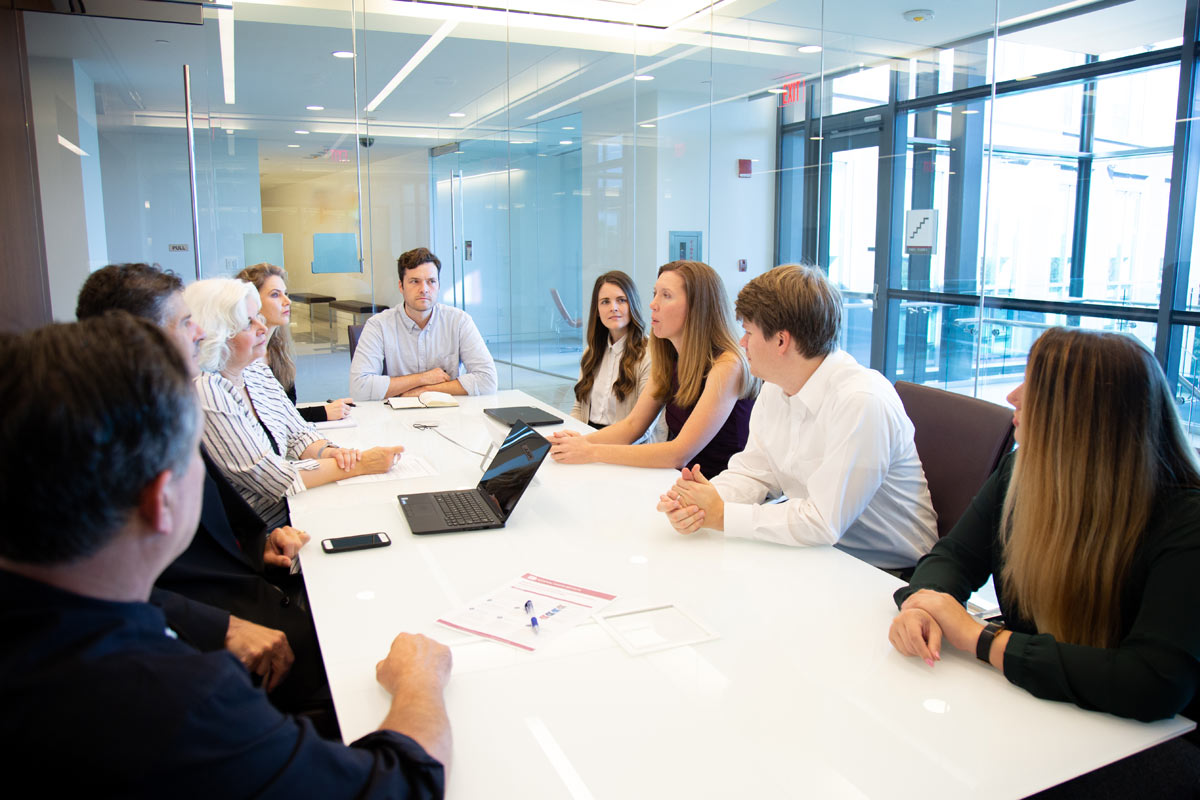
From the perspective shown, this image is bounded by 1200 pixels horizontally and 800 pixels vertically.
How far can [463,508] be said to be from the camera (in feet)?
7.38

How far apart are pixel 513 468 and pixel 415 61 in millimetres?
4598

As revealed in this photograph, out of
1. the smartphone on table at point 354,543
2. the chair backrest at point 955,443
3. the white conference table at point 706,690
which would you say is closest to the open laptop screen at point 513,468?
the white conference table at point 706,690

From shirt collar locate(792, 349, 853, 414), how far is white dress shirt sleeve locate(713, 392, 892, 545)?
0.14 m

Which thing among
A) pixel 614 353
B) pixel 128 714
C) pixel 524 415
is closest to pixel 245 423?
pixel 524 415

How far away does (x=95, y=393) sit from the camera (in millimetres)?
745

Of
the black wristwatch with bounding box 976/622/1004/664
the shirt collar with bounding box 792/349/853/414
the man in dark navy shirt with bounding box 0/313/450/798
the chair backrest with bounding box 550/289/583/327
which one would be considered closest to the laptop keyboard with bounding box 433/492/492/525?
the shirt collar with bounding box 792/349/853/414

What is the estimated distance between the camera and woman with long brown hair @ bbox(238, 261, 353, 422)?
11.8 feet

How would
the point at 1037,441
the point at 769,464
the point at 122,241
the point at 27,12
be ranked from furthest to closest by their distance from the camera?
the point at 122,241 < the point at 27,12 < the point at 769,464 < the point at 1037,441

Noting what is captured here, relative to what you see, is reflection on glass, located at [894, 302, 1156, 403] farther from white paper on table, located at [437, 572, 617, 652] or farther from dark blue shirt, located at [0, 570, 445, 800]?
dark blue shirt, located at [0, 570, 445, 800]

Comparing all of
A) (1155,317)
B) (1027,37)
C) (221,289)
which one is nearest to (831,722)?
(221,289)

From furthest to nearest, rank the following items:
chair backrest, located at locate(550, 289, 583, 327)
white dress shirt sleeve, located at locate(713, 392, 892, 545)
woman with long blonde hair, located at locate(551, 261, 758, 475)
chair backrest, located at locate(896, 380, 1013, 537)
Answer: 1. chair backrest, located at locate(550, 289, 583, 327)
2. woman with long blonde hair, located at locate(551, 261, 758, 475)
3. chair backrest, located at locate(896, 380, 1013, 537)
4. white dress shirt sleeve, located at locate(713, 392, 892, 545)

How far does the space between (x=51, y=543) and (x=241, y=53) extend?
18.3 feet

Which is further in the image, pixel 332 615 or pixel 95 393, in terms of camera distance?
pixel 332 615

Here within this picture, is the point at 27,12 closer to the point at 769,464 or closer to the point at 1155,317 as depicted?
the point at 769,464
